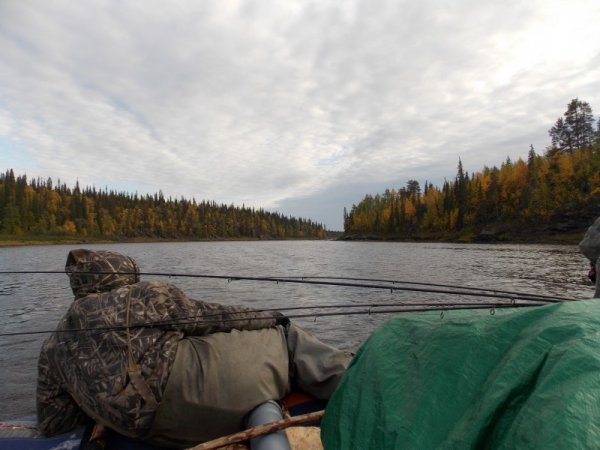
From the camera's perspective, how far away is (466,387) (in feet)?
6.38

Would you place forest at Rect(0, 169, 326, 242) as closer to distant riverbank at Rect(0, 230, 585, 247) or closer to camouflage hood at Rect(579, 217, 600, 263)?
distant riverbank at Rect(0, 230, 585, 247)

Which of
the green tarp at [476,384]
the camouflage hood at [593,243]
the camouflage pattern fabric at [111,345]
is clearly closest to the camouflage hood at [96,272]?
the camouflage pattern fabric at [111,345]

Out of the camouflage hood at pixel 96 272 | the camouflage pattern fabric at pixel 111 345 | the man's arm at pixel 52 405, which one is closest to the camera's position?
the camouflage pattern fabric at pixel 111 345

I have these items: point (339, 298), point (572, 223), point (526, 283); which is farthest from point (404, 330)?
point (572, 223)

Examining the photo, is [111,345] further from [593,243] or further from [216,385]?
[593,243]

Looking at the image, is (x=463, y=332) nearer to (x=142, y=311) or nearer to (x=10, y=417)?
(x=142, y=311)

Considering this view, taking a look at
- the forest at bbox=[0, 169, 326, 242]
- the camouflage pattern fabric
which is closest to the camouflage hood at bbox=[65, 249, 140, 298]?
the camouflage pattern fabric

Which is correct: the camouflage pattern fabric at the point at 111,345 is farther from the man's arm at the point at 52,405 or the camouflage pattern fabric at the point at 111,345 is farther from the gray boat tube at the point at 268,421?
the gray boat tube at the point at 268,421

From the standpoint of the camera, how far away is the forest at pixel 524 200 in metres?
85.4

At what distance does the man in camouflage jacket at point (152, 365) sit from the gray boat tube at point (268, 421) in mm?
87

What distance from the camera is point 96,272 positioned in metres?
3.95

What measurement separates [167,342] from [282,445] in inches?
53.7

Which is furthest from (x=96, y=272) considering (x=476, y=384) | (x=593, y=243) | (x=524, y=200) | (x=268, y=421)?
(x=524, y=200)

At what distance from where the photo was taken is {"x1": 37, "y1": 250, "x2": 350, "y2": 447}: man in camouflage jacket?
3270mm
